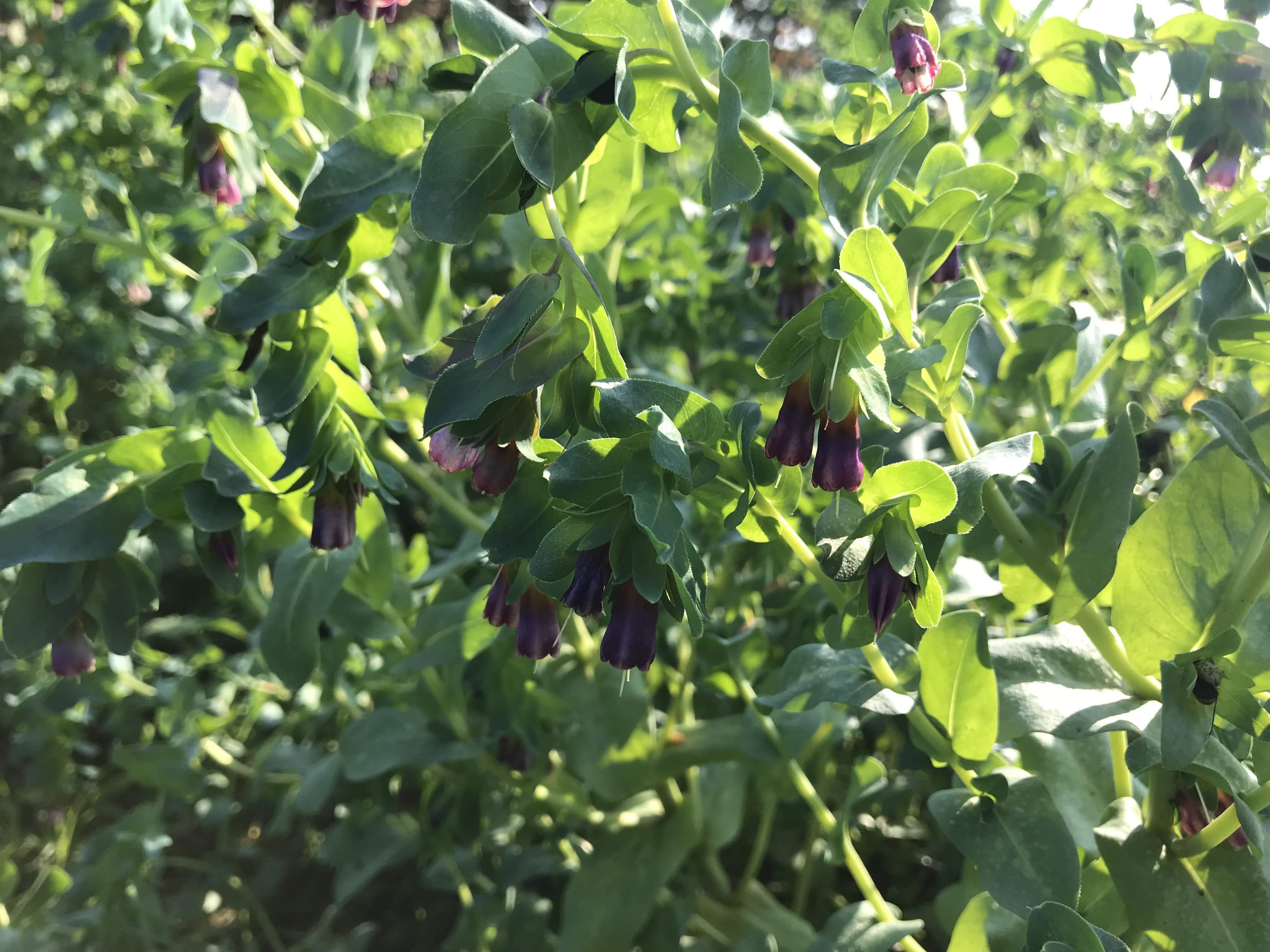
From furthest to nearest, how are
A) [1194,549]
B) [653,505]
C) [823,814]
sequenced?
[823,814] < [1194,549] < [653,505]

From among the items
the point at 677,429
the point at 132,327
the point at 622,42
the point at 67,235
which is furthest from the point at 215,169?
the point at 132,327

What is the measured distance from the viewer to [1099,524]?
0.92 m

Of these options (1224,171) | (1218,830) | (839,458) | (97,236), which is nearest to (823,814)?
(1218,830)

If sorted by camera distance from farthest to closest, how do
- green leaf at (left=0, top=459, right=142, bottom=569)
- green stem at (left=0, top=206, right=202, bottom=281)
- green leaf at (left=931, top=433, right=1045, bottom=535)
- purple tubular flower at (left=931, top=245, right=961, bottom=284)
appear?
1. green stem at (left=0, top=206, right=202, bottom=281)
2. purple tubular flower at (left=931, top=245, right=961, bottom=284)
3. green leaf at (left=0, top=459, right=142, bottom=569)
4. green leaf at (left=931, top=433, right=1045, bottom=535)

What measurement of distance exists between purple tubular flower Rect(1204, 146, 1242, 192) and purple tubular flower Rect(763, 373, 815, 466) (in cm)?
76

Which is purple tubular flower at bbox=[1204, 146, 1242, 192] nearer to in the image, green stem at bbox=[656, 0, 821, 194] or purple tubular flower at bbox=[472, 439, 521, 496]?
green stem at bbox=[656, 0, 821, 194]

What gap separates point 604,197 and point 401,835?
4.42ft

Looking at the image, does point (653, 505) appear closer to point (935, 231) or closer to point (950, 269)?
point (935, 231)

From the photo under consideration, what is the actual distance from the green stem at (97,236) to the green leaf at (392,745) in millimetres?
750

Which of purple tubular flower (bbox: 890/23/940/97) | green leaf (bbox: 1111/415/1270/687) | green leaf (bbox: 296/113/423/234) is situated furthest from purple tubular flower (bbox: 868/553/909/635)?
green leaf (bbox: 296/113/423/234)

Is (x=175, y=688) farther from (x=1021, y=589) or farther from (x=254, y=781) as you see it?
(x=1021, y=589)

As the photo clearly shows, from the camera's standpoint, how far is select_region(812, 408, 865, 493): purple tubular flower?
2.50 ft

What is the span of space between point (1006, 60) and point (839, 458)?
85 cm

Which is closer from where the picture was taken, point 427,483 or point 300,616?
point 300,616
